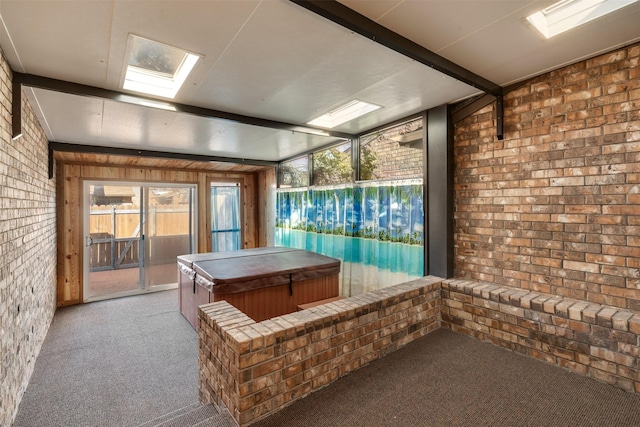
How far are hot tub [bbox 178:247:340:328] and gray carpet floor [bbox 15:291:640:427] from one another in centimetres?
67

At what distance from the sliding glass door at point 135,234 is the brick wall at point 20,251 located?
1.69 meters

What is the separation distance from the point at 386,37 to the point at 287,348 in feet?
6.11

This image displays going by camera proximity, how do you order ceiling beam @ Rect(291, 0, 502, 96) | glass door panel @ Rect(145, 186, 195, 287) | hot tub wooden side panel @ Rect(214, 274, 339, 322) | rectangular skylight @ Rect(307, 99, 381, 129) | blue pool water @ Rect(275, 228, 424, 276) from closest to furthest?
ceiling beam @ Rect(291, 0, 502, 96) < rectangular skylight @ Rect(307, 99, 381, 129) < hot tub wooden side panel @ Rect(214, 274, 339, 322) < blue pool water @ Rect(275, 228, 424, 276) < glass door panel @ Rect(145, 186, 195, 287)

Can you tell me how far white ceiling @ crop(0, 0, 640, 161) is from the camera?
154 centimetres

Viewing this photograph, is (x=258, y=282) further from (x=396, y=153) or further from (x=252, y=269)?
(x=396, y=153)

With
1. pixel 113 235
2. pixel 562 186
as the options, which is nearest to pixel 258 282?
pixel 562 186

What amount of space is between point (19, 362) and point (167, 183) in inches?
153

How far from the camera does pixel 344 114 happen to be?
338 cm

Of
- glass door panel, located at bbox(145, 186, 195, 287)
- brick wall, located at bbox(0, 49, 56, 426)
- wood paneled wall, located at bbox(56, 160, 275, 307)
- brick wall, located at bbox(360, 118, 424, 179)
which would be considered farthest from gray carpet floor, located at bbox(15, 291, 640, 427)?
glass door panel, located at bbox(145, 186, 195, 287)

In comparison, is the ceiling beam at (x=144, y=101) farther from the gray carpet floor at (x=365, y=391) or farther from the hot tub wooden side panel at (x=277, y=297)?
the gray carpet floor at (x=365, y=391)

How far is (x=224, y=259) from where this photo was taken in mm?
4051

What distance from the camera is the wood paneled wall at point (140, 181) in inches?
188

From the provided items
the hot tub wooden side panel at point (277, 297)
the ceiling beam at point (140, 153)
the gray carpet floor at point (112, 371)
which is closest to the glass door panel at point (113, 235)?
the ceiling beam at point (140, 153)

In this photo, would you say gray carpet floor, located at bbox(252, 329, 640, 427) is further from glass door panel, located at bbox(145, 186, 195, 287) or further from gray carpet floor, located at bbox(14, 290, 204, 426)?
glass door panel, located at bbox(145, 186, 195, 287)
